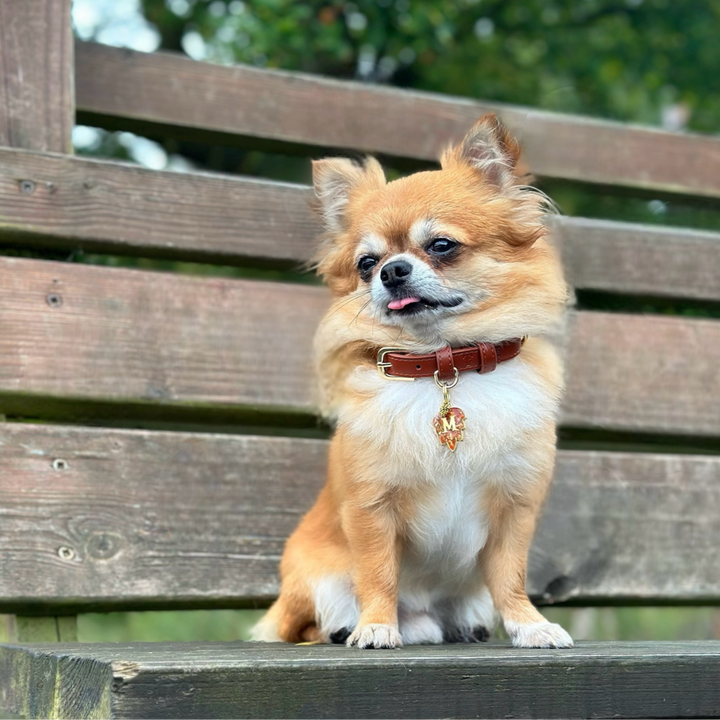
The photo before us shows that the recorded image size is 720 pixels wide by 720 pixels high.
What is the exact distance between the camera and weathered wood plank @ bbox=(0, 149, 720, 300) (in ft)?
7.96

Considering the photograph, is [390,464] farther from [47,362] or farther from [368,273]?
[47,362]

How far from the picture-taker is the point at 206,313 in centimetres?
257

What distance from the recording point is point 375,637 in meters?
1.84

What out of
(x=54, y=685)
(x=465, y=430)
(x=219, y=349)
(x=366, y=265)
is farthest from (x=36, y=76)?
(x=54, y=685)

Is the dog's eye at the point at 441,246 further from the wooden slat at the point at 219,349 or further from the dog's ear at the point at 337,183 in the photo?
the wooden slat at the point at 219,349

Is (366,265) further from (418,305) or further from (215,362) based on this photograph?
(215,362)

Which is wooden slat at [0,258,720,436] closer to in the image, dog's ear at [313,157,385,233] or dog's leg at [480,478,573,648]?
dog's ear at [313,157,385,233]

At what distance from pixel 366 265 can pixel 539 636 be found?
0.85 metres

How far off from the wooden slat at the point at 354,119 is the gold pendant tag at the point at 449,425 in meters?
1.19

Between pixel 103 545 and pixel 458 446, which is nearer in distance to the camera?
pixel 458 446

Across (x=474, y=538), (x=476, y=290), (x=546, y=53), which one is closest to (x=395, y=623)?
(x=474, y=538)

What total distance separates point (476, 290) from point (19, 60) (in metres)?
1.33

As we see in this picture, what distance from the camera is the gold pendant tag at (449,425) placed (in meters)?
1.93

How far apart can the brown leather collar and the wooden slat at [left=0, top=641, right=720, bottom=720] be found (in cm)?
59
